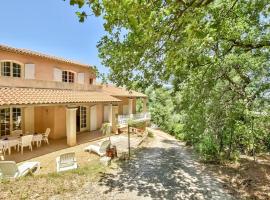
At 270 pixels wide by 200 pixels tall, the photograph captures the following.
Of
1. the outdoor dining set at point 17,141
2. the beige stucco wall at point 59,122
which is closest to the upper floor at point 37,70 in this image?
the beige stucco wall at point 59,122

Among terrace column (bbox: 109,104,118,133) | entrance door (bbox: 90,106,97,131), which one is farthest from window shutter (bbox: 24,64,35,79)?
terrace column (bbox: 109,104,118,133)

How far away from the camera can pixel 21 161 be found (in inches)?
456

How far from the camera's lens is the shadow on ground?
844cm

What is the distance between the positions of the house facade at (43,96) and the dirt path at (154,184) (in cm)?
575

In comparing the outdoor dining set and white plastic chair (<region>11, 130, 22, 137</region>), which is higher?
white plastic chair (<region>11, 130, 22, 137</region>)

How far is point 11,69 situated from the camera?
1564cm

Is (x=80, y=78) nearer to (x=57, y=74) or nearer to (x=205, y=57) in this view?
(x=57, y=74)

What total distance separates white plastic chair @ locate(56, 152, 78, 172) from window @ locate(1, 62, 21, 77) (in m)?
8.62

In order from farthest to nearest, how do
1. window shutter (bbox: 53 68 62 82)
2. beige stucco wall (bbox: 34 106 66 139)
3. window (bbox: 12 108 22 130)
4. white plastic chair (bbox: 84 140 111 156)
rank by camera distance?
window shutter (bbox: 53 68 62 82)
beige stucco wall (bbox: 34 106 66 139)
window (bbox: 12 108 22 130)
white plastic chair (bbox: 84 140 111 156)

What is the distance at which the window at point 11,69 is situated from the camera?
15.3m

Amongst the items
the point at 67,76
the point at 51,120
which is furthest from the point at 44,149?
the point at 67,76

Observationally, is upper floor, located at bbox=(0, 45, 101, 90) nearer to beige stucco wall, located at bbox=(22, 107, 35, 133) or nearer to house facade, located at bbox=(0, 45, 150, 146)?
house facade, located at bbox=(0, 45, 150, 146)

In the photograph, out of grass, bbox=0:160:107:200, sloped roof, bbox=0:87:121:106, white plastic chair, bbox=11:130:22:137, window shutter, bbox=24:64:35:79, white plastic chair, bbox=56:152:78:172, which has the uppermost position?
window shutter, bbox=24:64:35:79

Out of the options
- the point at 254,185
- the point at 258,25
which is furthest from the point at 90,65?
the point at 254,185
